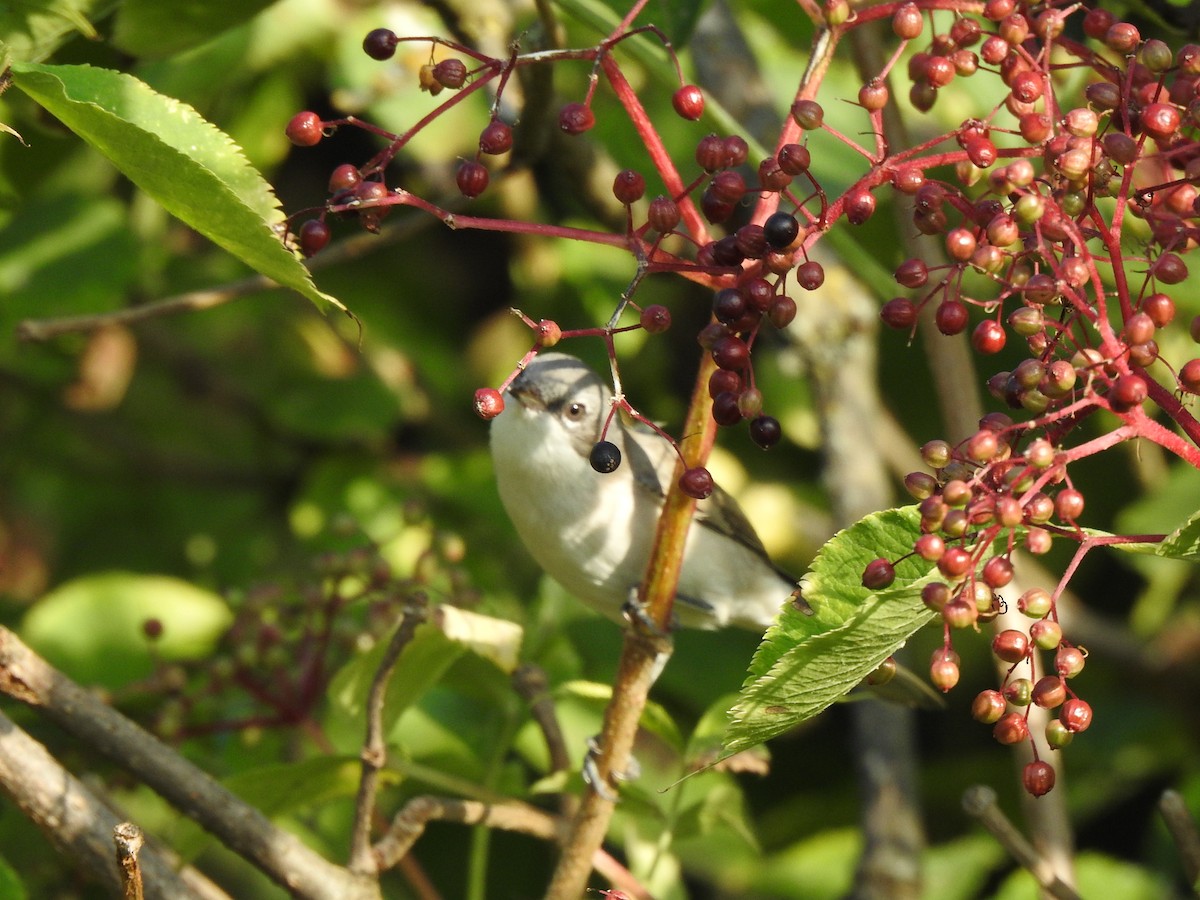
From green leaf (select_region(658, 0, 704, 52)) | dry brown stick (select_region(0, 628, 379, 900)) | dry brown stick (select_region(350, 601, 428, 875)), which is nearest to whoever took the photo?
dry brown stick (select_region(0, 628, 379, 900))

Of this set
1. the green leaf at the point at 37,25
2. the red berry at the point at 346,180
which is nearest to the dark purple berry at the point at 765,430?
the red berry at the point at 346,180

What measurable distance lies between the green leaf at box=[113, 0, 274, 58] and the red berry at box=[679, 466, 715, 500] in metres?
1.22

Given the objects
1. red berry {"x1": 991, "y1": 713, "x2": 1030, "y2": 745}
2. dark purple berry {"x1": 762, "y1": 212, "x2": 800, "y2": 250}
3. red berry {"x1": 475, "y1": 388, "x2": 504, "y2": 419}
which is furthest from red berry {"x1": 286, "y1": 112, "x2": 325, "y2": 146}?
red berry {"x1": 991, "y1": 713, "x2": 1030, "y2": 745}

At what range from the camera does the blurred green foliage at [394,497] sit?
2.65 meters

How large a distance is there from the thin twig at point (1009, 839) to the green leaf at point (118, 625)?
69.0 inches

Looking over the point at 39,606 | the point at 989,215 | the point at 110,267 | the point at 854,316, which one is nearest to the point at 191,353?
the point at 110,267

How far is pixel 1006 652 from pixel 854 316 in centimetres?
225

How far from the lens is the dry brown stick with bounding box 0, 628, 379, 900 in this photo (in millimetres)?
1909

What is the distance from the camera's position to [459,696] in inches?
120

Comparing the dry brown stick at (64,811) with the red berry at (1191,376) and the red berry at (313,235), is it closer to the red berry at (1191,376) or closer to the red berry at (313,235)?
the red berry at (313,235)

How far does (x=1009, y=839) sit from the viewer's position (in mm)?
2018

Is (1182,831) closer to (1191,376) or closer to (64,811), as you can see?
(1191,376)

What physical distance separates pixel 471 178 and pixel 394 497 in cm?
236

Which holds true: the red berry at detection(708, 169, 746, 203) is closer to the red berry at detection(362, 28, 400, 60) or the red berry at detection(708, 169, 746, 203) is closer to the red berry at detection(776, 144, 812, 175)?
the red berry at detection(776, 144, 812, 175)
